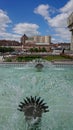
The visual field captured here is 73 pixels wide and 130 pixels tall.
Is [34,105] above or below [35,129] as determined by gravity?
above

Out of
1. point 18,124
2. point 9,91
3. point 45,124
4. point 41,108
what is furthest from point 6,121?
point 9,91

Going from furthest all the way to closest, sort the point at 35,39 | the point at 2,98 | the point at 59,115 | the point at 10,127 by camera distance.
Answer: the point at 35,39 → the point at 2,98 → the point at 59,115 → the point at 10,127

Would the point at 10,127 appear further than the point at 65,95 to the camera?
No

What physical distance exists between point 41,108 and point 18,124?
1.32 m

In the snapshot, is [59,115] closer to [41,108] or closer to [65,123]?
[65,123]

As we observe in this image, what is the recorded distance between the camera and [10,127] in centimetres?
516

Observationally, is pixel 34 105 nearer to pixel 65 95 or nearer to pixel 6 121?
pixel 6 121

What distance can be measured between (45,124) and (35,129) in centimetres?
61

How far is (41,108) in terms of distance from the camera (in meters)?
4.17

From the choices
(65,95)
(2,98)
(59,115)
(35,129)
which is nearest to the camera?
(35,129)

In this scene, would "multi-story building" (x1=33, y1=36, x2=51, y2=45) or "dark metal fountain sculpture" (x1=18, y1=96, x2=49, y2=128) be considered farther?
"multi-story building" (x1=33, y1=36, x2=51, y2=45)

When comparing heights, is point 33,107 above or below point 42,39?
below

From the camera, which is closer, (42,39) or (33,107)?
(33,107)

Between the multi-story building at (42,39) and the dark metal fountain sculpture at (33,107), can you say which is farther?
the multi-story building at (42,39)
